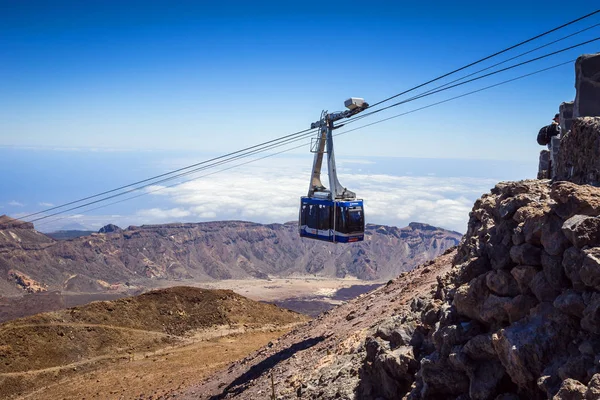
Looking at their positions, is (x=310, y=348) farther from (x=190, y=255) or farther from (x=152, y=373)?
(x=190, y=255)

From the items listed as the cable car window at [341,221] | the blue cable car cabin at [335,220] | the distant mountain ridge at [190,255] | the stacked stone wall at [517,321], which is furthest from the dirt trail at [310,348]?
the distant mountain ridge at [190,255]

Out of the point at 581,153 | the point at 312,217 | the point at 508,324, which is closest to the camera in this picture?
the point at 508,324

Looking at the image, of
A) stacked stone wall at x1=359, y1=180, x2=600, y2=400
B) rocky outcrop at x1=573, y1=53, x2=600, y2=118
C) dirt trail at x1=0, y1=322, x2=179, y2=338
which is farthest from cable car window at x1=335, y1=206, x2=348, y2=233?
dirt trail at x1=0, y1=322, x2=179, y2=338

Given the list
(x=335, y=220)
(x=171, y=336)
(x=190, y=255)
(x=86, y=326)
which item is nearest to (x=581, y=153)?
(x=335, y=220)

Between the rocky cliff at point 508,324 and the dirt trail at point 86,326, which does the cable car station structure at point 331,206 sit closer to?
the rocky cliff at point 508,324

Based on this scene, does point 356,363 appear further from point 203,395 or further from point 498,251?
point 203,395

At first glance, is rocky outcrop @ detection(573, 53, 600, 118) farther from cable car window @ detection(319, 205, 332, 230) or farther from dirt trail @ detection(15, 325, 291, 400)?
dirt trail @ detection(15, 325, 291, 400)

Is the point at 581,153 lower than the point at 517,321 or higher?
higher

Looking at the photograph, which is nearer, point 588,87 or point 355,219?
point 588,87
